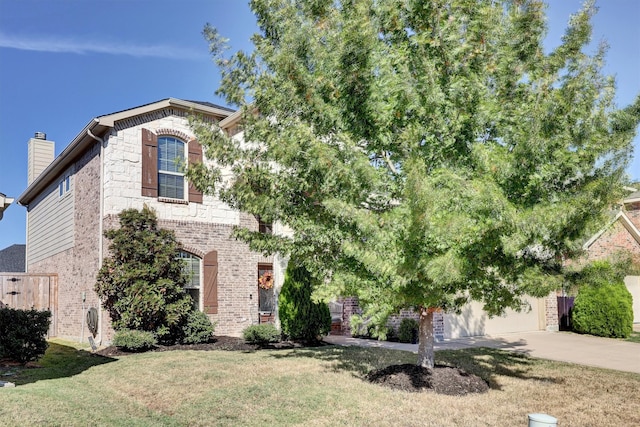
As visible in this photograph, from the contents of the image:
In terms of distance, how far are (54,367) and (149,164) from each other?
5.65 metres

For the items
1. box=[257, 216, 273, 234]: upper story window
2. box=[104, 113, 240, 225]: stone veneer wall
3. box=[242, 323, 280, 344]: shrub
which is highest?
box=[104, 113, 240, 225]: stone veneer wall

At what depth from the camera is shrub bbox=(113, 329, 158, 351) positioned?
11.3m

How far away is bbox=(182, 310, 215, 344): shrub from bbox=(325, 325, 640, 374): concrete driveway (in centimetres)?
338

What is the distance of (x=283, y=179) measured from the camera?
8070 mm

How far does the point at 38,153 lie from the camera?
1981 centimetres

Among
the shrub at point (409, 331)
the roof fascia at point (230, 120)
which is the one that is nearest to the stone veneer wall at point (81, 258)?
the roof fascia at point (230, 120)

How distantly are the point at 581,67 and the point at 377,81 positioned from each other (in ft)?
9.37

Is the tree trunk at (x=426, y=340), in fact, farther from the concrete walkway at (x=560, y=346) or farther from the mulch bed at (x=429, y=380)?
the concrete walkway at (x=560, y=346)

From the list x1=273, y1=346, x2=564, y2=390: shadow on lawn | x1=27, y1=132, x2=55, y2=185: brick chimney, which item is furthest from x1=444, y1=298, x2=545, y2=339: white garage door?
x1=27, y1=132, x2=55, y2=185: brick chimney

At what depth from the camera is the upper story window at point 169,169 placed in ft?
45.2

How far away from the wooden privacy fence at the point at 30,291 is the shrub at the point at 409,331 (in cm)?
1095

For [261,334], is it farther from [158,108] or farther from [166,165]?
[158,108]

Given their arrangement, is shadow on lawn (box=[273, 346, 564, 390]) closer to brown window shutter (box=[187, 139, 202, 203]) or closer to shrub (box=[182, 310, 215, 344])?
shrub (box=[182, 310, 215, 344])

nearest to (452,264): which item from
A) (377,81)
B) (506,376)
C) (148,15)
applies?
(377,81)
